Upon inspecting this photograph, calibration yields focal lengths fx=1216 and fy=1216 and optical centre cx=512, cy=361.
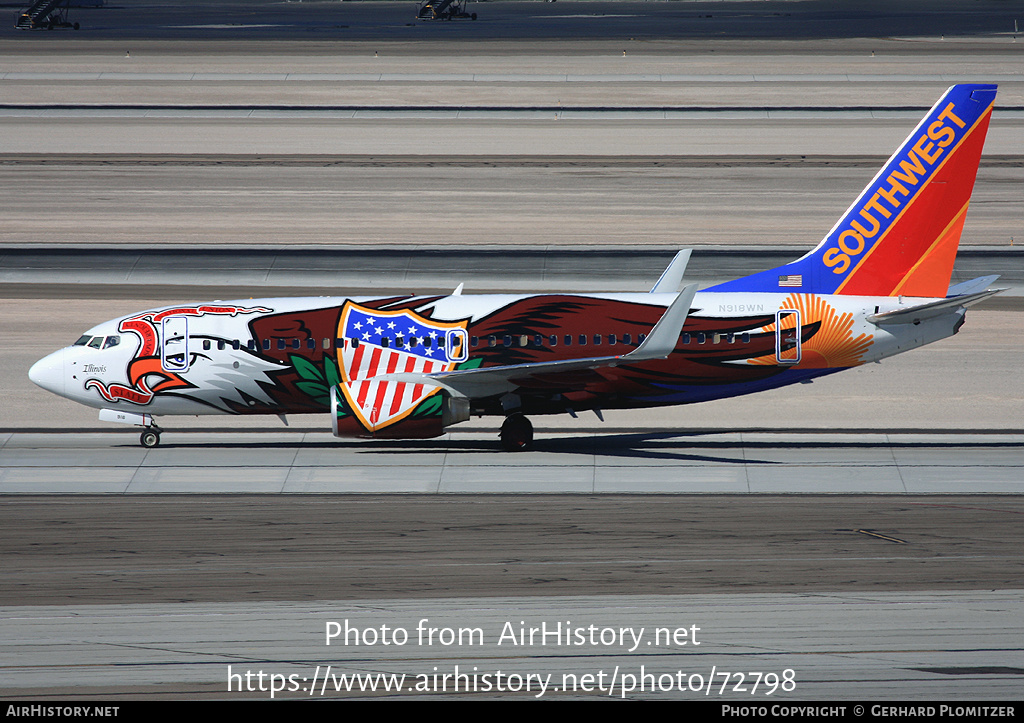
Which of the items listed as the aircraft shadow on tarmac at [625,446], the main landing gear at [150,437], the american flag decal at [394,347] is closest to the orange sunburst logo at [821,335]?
the aircraft shadow on tarmac at [625,446]

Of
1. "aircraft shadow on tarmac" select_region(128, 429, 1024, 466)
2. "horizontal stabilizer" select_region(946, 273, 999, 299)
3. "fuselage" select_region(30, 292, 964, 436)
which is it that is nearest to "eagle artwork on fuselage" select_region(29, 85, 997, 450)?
"fuselage" select_region(30, 292, 964, 436)

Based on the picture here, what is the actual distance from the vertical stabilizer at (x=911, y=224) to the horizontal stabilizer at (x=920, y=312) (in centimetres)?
105

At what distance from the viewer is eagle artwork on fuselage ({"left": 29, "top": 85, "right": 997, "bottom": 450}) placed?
29.0 meters

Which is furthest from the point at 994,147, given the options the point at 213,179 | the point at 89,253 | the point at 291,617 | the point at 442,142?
the point at 291,617

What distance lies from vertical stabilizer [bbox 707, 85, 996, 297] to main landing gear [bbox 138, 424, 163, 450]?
1487 centimetres

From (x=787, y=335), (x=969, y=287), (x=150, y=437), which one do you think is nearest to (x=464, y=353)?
(x=787, y=335)

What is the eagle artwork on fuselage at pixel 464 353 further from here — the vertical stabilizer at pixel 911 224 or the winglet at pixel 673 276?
the winglet at pixel 673 276

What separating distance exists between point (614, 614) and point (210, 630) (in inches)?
242

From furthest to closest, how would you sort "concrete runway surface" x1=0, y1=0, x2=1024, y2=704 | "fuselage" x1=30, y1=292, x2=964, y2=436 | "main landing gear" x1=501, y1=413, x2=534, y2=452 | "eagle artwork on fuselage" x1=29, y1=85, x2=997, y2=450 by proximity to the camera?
"main landing gear" x1=501, y1=413, x2=534, y2=452, "fuselage" x1=30, y1=292, x2=964, y2=436, "eagle artwork on fuselage" x1=29, y1=85, x2=997, y2=450, "concrete runway surface" x1=0, y1=0, x2=1024, y2=704

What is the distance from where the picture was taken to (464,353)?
29109 mm

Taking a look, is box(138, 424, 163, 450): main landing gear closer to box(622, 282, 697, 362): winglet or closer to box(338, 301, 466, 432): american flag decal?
box(338, 301, 466, 432): american flag decal

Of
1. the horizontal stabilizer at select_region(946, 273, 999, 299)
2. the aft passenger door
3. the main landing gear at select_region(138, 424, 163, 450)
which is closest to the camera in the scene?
the aft passenger door

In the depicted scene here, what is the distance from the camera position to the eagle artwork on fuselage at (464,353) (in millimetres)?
29016

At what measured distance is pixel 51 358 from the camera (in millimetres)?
29719
